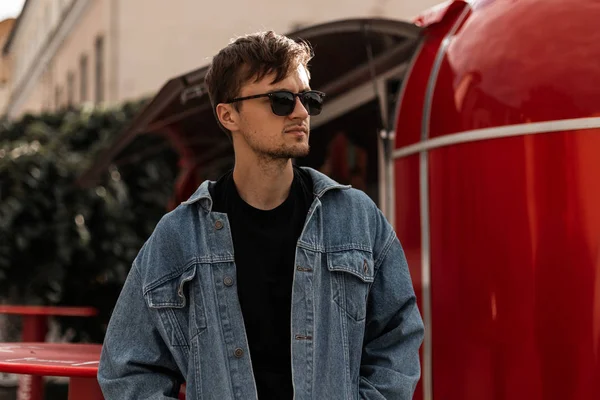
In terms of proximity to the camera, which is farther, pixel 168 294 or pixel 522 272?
pixel 522 272

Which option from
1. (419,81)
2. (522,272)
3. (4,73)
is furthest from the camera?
(4,73)

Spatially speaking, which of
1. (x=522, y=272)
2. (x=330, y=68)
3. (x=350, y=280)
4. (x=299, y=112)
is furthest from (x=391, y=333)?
(x=330, y=68)

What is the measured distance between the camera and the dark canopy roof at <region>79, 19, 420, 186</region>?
15.9 feet

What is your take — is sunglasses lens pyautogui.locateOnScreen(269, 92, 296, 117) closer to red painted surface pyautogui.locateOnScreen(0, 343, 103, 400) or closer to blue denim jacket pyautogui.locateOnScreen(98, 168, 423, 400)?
blue denim jacket pyautogui.locateOnScreen(98, 168, 423, 400)

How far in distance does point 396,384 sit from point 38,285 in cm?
737

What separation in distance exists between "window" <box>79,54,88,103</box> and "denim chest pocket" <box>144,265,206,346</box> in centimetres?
1875

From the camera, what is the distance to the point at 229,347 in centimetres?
237

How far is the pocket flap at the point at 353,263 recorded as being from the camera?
241 centimetres

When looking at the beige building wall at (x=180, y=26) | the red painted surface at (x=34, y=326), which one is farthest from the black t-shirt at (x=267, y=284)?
the beige building wall at (x=180, y=26)

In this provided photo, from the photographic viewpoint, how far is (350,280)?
95.7 inches

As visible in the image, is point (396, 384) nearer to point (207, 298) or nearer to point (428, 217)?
point (207, 298)

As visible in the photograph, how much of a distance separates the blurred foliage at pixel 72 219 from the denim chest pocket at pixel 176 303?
5.63 meters

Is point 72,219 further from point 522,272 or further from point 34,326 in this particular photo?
point 522,272

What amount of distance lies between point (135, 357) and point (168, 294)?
0.20m
